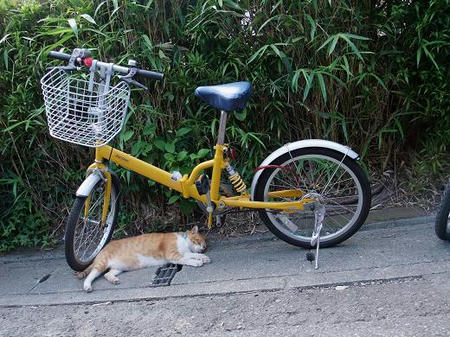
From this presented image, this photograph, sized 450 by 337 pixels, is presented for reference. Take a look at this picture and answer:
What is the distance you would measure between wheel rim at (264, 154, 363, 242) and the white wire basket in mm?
Answer: 1202

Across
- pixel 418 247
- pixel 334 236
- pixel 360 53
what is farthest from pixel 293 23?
pixel 418 247

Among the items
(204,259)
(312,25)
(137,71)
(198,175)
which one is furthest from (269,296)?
(312,25)

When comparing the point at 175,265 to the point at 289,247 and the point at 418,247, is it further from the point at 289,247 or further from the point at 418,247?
the point at 418,247

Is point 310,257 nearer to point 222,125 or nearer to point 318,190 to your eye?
point 318,190

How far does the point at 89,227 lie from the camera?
357 cm

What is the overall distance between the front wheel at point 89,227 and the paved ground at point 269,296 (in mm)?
222

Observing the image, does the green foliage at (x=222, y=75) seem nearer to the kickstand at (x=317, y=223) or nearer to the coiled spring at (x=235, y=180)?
the coiled spring at (x=235, y=180)

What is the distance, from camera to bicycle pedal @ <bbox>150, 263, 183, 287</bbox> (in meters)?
3.25

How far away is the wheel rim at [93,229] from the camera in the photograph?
341cm

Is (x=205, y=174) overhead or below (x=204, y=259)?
overhead

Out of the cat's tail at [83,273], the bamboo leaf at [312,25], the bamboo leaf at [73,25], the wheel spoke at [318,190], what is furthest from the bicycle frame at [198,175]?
the bamboo leaf at [312,25]

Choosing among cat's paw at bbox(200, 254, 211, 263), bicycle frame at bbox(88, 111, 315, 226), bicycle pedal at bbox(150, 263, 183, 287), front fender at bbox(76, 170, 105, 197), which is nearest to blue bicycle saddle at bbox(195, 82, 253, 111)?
bicycle frame at bbox(88, 111, 315, 226)

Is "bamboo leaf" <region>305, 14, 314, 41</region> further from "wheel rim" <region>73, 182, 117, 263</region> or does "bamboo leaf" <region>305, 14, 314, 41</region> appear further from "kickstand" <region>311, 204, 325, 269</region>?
"wheel rim" <region>73, 182, 117, 263</region>

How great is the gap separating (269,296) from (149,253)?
108cm
